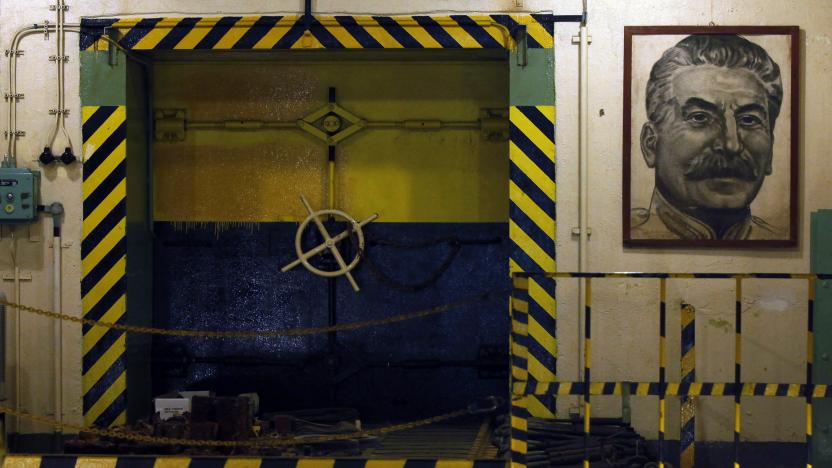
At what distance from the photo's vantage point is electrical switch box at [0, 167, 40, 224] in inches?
287

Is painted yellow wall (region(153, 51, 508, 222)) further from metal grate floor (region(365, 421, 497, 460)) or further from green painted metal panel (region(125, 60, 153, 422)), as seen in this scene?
metal grate floor (region(365, 421, 497, 460))

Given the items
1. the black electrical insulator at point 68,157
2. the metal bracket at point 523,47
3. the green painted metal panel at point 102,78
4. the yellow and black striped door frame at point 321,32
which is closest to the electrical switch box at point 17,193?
the black electrical insulator at point 68,157

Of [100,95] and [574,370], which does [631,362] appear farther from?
[100,95]

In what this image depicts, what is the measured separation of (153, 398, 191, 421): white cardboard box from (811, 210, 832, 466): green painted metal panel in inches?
157

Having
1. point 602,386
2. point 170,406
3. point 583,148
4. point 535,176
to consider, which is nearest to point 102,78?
point 170,406

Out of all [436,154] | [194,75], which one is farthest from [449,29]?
[194,75]

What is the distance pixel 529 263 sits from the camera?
728 cm

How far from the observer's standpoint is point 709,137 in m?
7.24

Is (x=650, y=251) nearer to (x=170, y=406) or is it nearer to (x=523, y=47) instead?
(x=523, y=47)

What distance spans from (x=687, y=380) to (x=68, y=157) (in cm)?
409

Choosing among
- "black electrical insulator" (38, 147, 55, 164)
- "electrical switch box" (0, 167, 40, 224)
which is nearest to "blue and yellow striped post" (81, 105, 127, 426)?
"black electrical insulator" (38, 147, 55, 164)

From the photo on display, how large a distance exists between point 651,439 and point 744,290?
1.11 metres

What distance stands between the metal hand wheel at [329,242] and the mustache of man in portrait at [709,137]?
1.97 meters

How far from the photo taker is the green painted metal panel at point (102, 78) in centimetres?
740
